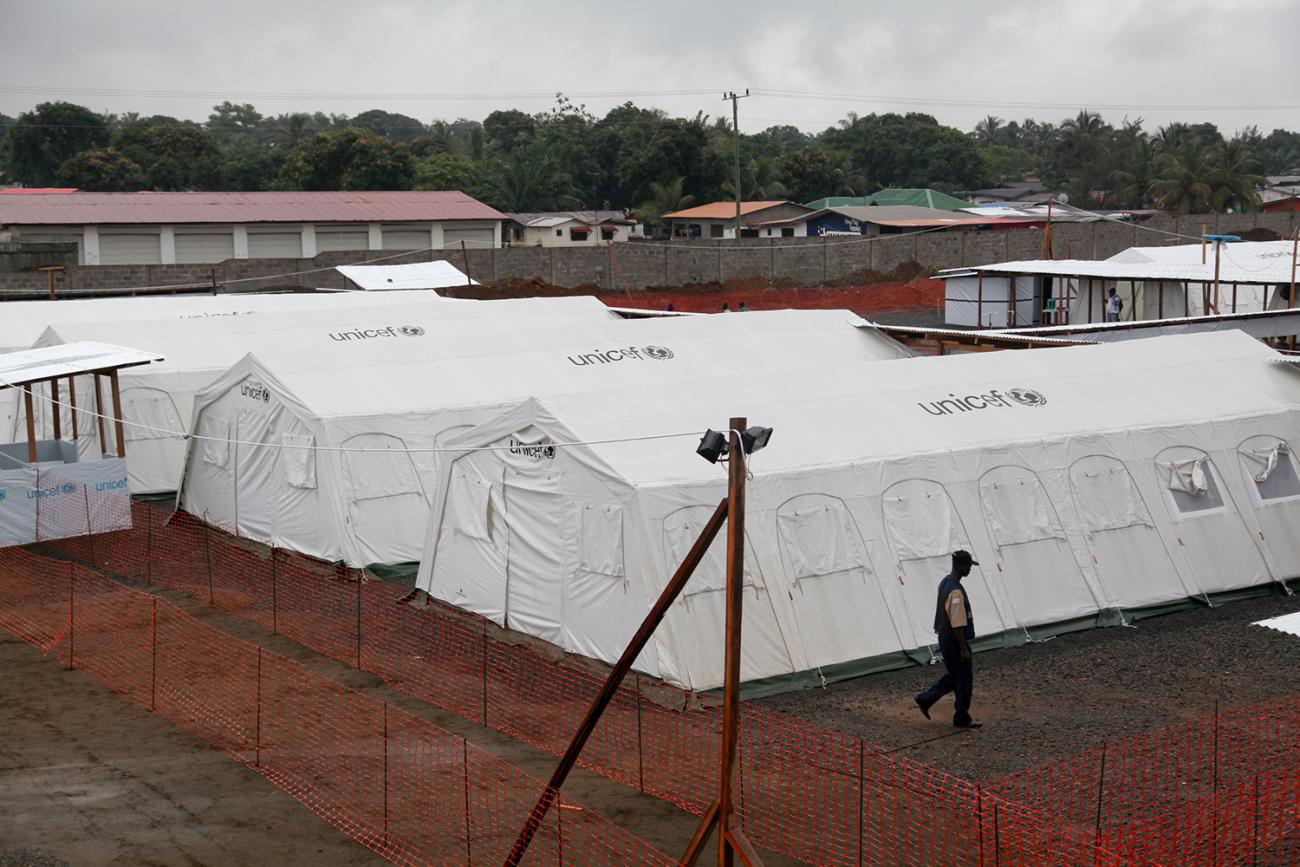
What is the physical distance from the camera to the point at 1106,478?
15.2 meters

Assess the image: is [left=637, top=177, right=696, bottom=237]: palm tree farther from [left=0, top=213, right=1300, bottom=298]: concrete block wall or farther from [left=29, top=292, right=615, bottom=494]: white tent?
[left=29, top=292, right=615, bottom=494]: white tent

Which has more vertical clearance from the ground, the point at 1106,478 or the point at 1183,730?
the point at 1106,478

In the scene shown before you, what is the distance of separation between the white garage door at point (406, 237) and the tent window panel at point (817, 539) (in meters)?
46.9

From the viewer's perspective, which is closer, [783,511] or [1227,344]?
[783,511]

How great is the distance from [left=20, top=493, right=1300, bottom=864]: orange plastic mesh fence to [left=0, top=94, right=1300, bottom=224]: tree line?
61.4 meters

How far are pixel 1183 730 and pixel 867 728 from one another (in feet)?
8.58

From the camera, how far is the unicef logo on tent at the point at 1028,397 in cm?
1595

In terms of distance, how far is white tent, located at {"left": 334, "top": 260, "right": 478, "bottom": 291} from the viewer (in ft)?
130

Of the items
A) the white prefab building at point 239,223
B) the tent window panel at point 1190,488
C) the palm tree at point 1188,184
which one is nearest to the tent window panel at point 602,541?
the tent window panel at point 1190,488

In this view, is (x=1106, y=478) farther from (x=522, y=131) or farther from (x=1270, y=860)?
(x=522, y=131)

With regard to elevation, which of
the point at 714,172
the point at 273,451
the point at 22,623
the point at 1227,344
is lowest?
the point at 22,623

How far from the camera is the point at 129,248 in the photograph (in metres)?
54.0

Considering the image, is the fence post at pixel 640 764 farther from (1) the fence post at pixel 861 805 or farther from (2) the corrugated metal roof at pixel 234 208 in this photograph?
(2) the corrugated metal roof at pixel 234 208

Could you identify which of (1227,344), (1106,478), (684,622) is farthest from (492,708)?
(1227,344)
